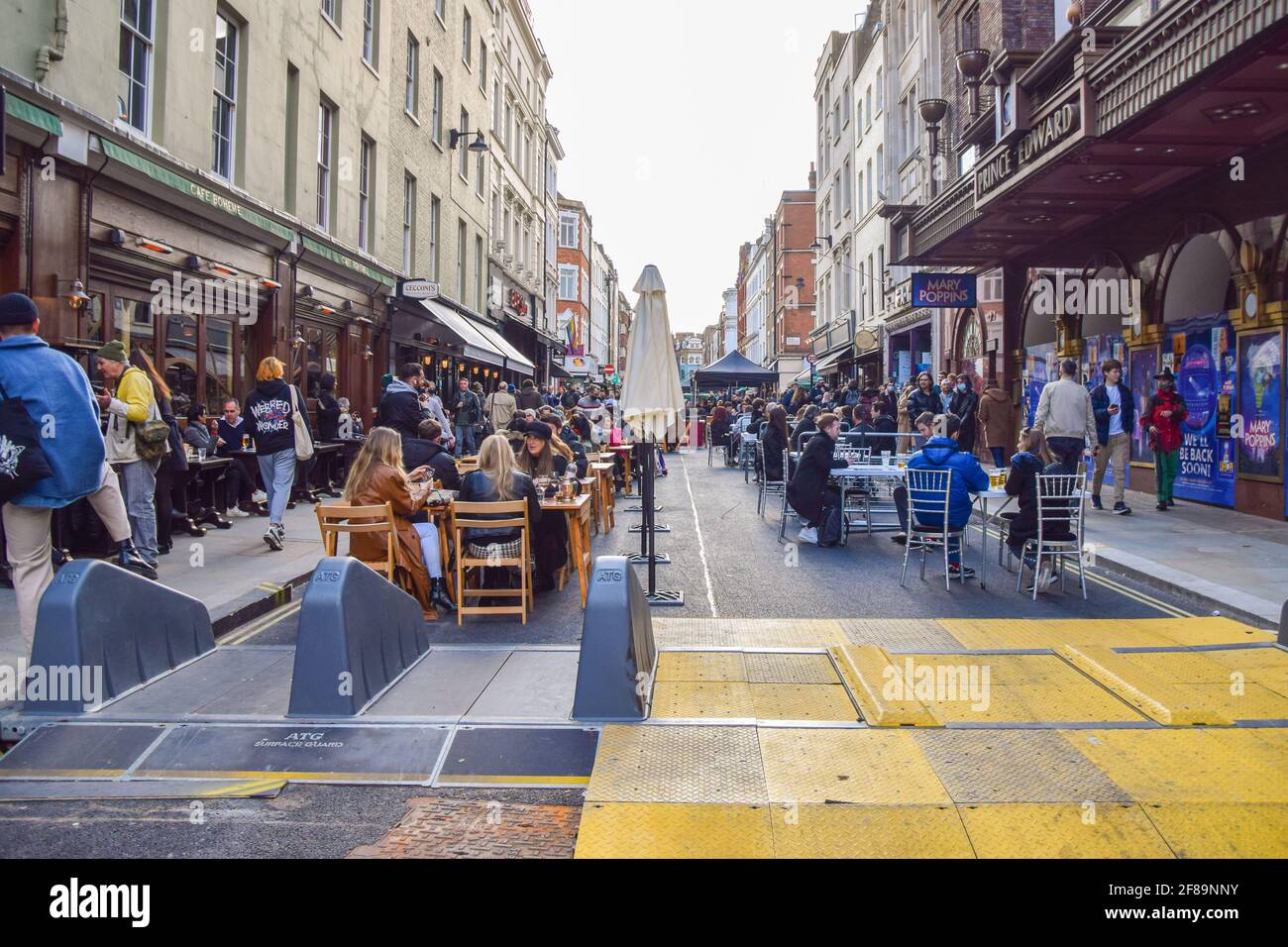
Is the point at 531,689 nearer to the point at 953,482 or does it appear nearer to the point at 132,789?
the point at 132,789

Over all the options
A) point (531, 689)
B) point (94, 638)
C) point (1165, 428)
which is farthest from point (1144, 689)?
point (1165, 428)

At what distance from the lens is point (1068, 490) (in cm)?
789

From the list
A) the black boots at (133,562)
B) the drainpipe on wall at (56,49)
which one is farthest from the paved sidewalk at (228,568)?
the drainpipe on wall at (56,49)

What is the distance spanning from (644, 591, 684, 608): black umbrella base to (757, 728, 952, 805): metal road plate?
3040mm

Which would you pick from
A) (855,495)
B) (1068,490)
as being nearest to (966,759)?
(1068,490)

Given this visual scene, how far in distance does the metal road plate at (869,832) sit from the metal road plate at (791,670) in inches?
64.8

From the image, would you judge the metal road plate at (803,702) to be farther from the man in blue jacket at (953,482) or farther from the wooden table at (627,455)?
the wooden table at (627,455)

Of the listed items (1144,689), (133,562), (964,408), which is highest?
(964,408)

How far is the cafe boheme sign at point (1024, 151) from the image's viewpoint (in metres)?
10.9

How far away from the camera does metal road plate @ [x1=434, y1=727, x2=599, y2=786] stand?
12.8ft

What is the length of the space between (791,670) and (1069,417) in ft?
23.7

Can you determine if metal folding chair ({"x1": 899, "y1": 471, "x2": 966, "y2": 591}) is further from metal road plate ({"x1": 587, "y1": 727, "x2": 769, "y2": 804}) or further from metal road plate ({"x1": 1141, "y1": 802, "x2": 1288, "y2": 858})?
metal road plate ({"x1": 1141, "y1": 802, "x2": 1288, "y2": 858})

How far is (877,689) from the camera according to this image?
4934 millimetres

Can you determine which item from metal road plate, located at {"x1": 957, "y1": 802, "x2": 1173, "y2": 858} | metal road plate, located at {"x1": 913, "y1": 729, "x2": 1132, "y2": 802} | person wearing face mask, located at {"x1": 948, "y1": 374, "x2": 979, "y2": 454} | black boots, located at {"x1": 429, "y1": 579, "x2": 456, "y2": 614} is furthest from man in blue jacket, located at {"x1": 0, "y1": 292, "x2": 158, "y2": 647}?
person wearing face mask, located at {"x1": 948, "y1": 374, "x2": 979, "y2": 454}
